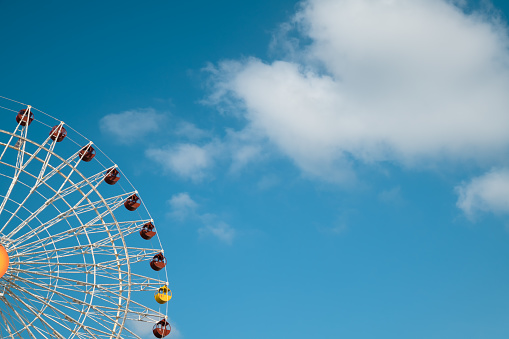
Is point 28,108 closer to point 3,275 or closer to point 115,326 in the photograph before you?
point 3,275

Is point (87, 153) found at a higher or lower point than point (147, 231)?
higher

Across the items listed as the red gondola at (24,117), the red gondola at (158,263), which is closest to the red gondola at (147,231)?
the red gondola at (158,263)

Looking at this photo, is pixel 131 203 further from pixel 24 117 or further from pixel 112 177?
pixel 24 117

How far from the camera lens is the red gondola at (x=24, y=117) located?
1523 inches

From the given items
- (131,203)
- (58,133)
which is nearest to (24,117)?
(58,133)

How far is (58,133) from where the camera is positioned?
39.7m

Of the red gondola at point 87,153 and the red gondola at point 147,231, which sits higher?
the red gondola at point 87,153

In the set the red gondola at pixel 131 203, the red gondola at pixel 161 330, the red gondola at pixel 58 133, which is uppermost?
the red gondola at pixel 58 133

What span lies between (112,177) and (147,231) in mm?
4233

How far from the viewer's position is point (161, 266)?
4128cm

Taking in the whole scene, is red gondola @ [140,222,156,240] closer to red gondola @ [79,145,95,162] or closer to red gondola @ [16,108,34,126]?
red gondola @ [79,145,95,162]

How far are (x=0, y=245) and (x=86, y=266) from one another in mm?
5240

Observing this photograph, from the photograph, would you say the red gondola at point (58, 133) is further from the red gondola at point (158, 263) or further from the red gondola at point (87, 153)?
the red gondola at point (158, 263)

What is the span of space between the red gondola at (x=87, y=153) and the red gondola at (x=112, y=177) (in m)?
1.54
